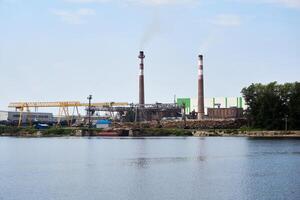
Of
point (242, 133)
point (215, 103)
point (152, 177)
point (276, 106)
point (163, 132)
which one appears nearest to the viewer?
point (152, 177)

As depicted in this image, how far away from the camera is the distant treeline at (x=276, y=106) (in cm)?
11600

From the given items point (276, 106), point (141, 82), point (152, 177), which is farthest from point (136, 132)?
point (152, 177)

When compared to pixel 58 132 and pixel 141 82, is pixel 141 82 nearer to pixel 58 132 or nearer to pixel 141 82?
pixel 141 82

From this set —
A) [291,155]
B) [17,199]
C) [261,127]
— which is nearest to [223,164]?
[291,155]

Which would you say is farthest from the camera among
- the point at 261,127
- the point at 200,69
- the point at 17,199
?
the point at 200,69

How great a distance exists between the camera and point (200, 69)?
446 feet

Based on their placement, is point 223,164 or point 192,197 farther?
point 223,164

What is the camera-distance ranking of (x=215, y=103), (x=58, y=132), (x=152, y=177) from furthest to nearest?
(x=215, y=103) → (x=58, y=132) → (x=152, y=177)

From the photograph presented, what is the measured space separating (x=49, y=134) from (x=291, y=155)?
85.1 metres

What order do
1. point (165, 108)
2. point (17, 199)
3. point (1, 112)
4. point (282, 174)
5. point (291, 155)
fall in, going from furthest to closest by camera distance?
1. point (1, 112)
2. point (165, 108)
3. point (291, 155)
4. point (282, 174)
5. point (17, 199)

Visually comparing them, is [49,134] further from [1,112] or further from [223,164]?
[223,164]

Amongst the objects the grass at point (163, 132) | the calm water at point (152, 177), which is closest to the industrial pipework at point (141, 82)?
the grass at point (163, 132)

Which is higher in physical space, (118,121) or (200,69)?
(200,69)

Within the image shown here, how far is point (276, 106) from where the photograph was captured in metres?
117
